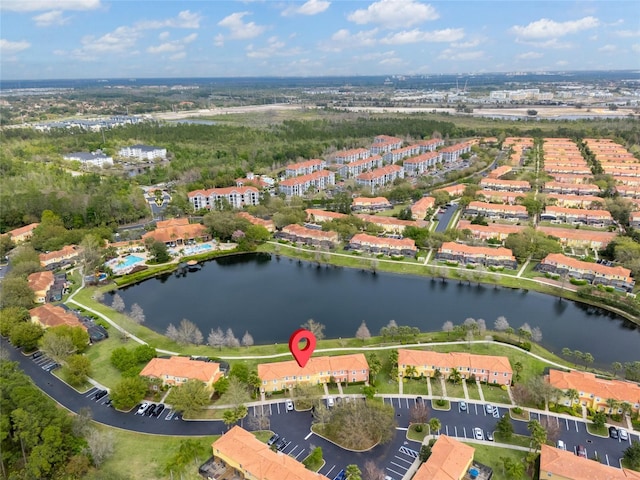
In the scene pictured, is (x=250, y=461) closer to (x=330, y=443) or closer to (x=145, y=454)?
(x=330, y=443)

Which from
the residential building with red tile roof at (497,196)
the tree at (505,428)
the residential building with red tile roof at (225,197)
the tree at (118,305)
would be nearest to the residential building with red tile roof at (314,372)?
the tree at (505,428)

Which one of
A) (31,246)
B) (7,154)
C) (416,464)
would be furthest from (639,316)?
Result: (7,154)

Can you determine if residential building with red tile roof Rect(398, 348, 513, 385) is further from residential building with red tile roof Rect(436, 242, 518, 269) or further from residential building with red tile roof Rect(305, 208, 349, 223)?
residential building with red tile roof Rect(305, 208, 349, 223)

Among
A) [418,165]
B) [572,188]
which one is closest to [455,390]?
[572,188]

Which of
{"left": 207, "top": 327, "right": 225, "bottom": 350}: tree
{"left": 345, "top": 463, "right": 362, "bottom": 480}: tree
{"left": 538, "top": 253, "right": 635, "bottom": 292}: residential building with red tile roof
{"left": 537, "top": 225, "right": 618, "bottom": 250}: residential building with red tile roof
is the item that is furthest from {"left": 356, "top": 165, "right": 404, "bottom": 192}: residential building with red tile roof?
{"left": 345, "top": 463, "right": 362, "bottom": 480}: tree

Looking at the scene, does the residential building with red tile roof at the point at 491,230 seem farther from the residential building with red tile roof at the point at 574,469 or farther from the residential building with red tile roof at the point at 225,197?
the residential building with red tile roof at the point at 574,469

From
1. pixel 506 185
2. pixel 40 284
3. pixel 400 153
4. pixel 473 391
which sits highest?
pixel 400 153
